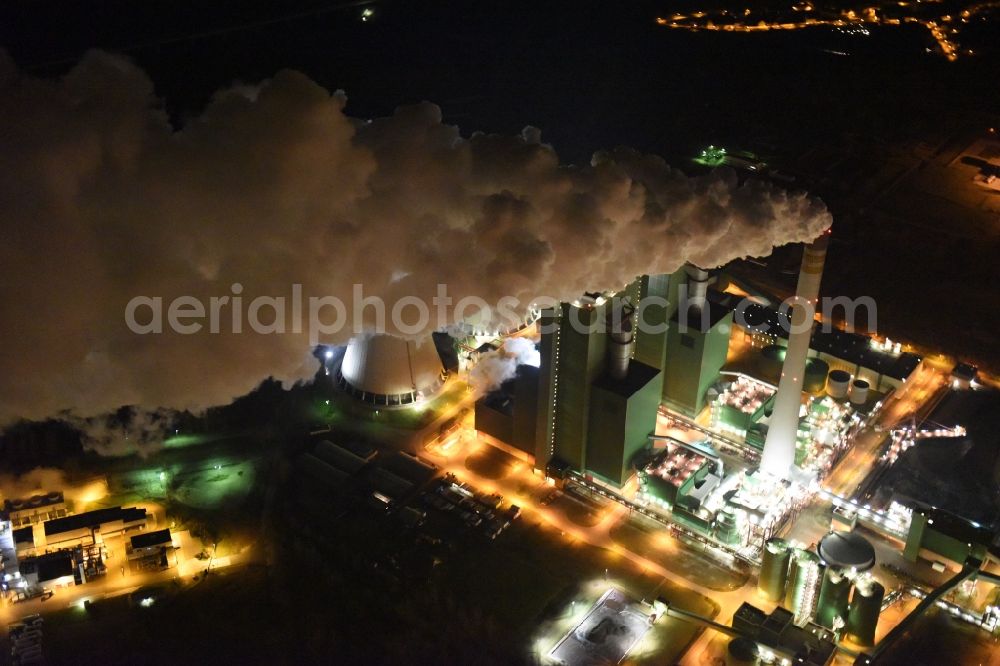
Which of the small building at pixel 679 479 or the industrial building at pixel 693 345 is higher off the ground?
the industrial building at pixel 693 345

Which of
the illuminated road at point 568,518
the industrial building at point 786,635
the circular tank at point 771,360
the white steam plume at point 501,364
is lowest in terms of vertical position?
the illuminated road at point 568,518

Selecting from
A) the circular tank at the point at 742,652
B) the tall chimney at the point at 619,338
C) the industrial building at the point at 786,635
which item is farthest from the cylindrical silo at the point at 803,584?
the tall chimney at the point at 619,338

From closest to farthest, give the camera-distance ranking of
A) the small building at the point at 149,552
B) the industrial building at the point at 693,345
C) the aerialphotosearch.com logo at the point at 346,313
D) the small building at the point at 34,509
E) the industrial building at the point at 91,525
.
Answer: the aerialphotosearch.com logo at the point at 346,313, the small building at the point at 149,552, the industrial building at the point at 91,525, the small building at the point at 34,509, the industrial building at the point at 693,345

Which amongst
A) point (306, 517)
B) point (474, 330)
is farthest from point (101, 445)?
point (474, 330)

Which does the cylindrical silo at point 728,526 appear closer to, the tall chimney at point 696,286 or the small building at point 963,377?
the tall chimney at point 696,286

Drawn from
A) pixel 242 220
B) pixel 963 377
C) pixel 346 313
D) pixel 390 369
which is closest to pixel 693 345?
pixel 390 369

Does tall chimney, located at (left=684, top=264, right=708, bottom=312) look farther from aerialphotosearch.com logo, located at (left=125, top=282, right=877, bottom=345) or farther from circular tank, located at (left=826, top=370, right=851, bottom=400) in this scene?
circular tank, located at (left=826, top=370, right=851, bottom=400)

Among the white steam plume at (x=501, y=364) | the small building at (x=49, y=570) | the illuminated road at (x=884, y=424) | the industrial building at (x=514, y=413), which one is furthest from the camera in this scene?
the white steam plume at (x=501, y=364)
